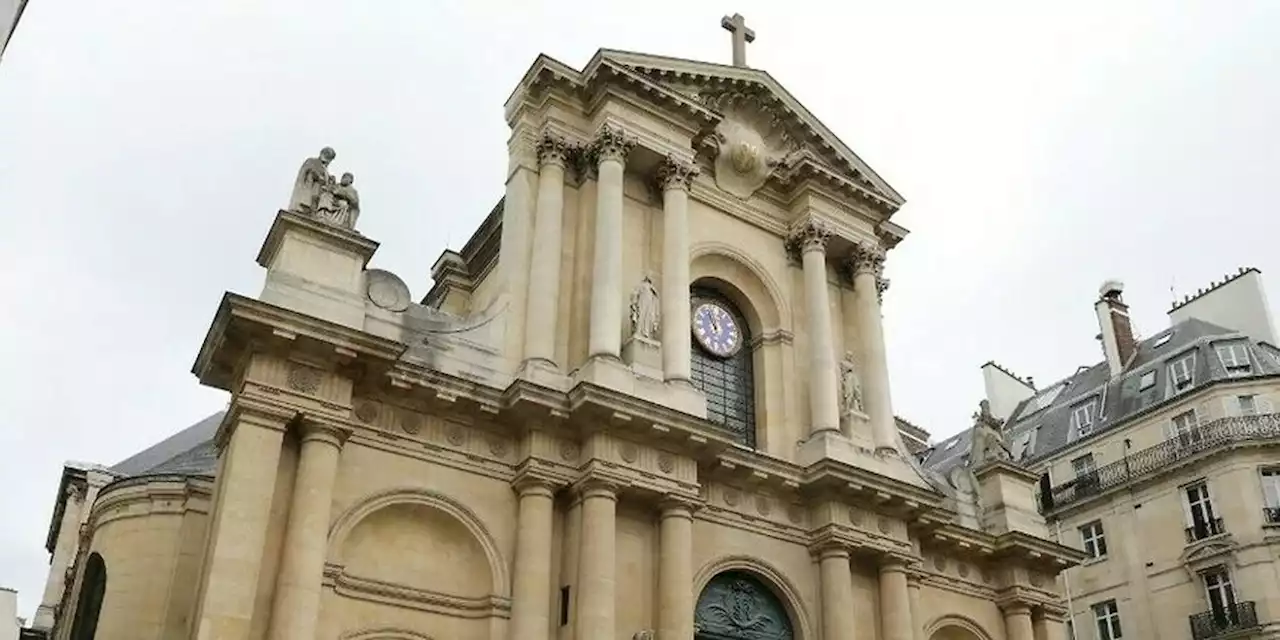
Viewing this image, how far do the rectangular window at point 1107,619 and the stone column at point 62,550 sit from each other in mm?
28423

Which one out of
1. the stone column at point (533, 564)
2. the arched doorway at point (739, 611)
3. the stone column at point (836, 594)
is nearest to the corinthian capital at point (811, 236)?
the stone column at point (836, 594)

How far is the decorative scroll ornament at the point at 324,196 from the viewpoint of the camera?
16.6 metres

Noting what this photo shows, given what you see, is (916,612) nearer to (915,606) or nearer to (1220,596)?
(915,606)

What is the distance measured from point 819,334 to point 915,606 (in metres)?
5.12

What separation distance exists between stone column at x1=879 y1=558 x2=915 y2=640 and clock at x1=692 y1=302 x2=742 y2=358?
4.78 m

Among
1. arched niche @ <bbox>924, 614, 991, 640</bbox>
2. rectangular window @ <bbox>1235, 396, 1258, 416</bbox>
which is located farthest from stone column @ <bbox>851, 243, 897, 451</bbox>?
rectangular window @ <bbox>1235, 396, 1258, 416</bbox>

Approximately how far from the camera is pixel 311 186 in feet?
55.1

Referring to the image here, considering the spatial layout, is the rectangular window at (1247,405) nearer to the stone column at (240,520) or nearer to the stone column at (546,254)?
the stone column at (546,254)

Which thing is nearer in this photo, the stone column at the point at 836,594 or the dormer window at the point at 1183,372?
the stone column at the point at 836,594

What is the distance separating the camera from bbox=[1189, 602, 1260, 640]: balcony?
26969 mm

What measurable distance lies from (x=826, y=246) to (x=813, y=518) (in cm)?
578

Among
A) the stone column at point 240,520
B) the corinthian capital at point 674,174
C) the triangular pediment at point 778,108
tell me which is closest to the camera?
the stone column at point 240,520

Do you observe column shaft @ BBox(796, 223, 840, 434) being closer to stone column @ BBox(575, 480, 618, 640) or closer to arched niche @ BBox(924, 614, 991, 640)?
arched niche @ BBox(924, 614, 991, 640)

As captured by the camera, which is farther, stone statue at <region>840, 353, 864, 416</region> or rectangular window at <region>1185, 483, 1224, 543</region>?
rectangular window at <region>1185, 483, 1224, 543</region>
